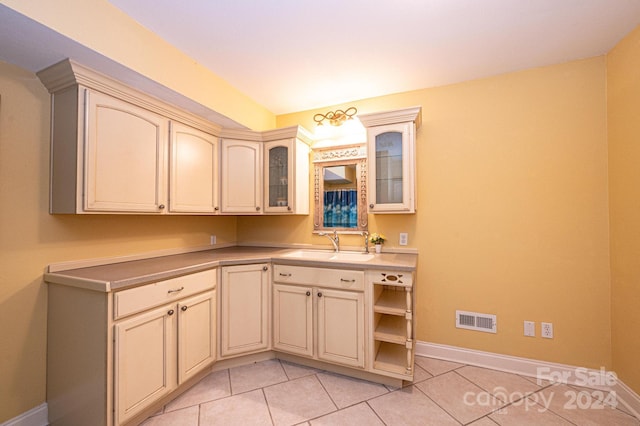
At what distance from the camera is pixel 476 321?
2271 mm

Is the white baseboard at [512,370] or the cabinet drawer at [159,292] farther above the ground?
the cabinet drawer at [159,292]

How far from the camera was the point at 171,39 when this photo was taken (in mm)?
1834

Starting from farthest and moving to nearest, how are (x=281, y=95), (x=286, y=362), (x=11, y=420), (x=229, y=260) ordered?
(x=281, y=95) → (x=286, y=362) → (x=229, y=260) → (x=11, y=420)

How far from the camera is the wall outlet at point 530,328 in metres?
2.11

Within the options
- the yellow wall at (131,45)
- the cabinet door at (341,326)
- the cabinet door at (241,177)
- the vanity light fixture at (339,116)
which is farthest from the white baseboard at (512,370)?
the vanity light fixture at (339,116)

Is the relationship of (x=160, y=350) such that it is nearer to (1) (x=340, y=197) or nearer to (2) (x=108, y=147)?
(2) (x=108, y=147)

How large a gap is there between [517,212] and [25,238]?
349 cm

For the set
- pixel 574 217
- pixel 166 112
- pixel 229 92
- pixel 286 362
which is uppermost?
pixel 229 92

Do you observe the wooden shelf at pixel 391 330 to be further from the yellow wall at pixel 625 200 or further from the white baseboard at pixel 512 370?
the yellow wall at pixel 625 200

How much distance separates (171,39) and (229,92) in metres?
0.65

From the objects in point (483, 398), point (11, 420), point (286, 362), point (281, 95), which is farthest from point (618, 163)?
point (11, 420)

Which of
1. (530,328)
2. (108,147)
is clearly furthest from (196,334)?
(530,328)

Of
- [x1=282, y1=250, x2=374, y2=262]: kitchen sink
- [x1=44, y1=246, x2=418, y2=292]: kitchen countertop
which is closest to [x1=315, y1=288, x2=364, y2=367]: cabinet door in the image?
[x1=44, y1=246, x2=418, y2=292]: kitchen countertop

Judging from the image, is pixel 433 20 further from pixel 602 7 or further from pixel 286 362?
pixel 286 362
